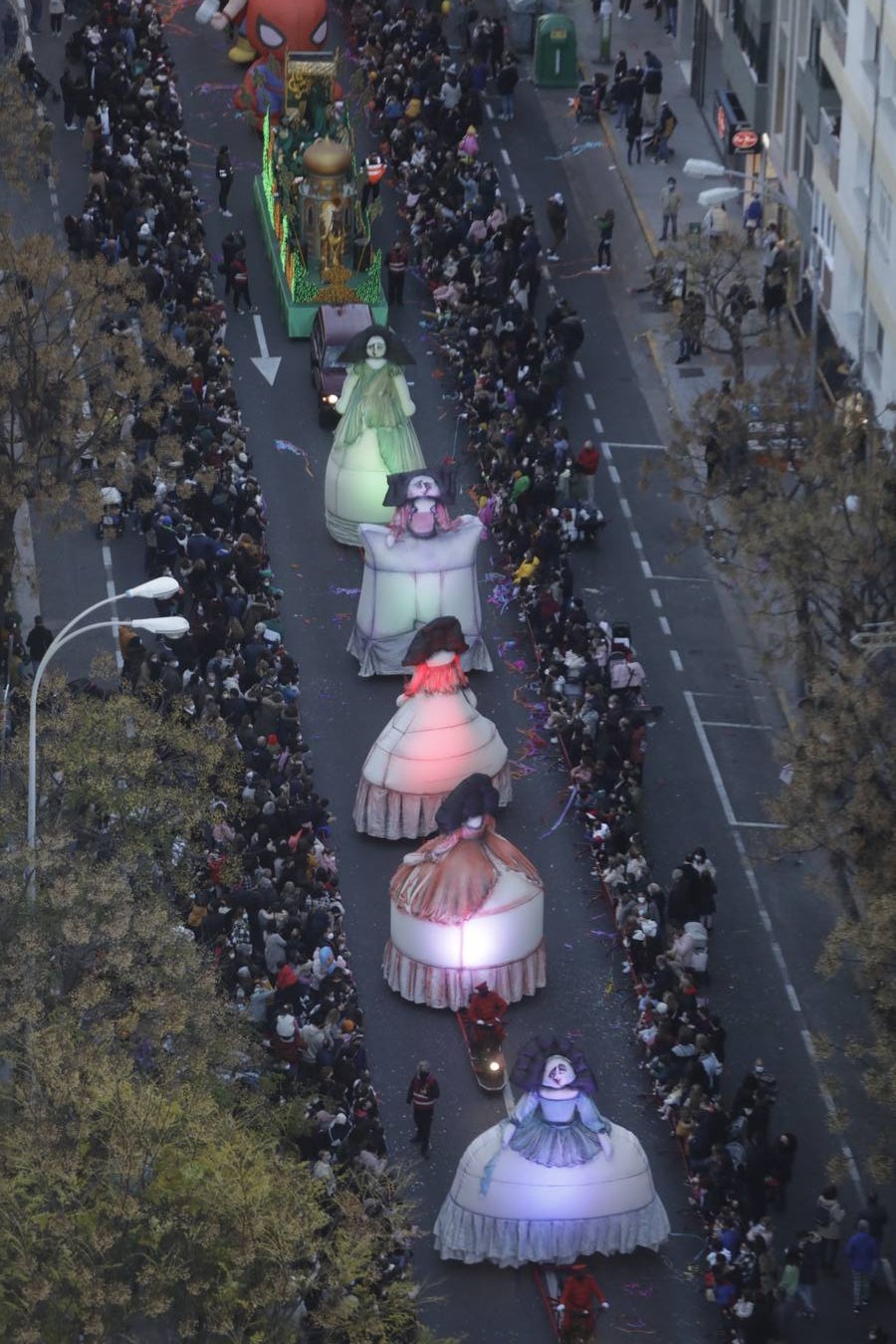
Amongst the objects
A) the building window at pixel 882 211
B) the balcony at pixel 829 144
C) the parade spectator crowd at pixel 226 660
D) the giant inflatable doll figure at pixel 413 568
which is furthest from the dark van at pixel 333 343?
the building window at pixel 882 211

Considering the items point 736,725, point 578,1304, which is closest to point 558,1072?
point 578,1304

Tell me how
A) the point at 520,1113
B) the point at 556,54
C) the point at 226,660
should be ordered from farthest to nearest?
1. the point at 556,54
2. the point at 226,660
3. the point at 520,1113

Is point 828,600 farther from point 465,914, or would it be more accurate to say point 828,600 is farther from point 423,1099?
point 423,1099

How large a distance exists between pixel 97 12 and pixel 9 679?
35.9 meters

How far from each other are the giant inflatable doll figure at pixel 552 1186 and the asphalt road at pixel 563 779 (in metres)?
0.55

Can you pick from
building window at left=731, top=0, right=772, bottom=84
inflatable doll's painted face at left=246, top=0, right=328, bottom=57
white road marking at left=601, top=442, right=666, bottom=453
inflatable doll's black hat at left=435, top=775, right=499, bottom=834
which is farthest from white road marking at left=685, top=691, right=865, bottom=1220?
inflatable doll's painted face at left=246, top=0, right=328, bottom=57

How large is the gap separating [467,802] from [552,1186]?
279 inches

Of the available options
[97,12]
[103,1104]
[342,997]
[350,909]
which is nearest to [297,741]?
[350,909]

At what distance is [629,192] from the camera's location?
88688 millimetres

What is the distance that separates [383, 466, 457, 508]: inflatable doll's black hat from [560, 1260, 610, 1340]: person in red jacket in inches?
741

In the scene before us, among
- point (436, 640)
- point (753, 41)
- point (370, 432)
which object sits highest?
point (436, 640)

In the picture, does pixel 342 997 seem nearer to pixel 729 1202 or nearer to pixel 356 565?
pixel 729 1202

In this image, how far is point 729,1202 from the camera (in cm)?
5294

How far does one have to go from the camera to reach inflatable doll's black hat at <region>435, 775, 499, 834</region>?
5669cm
